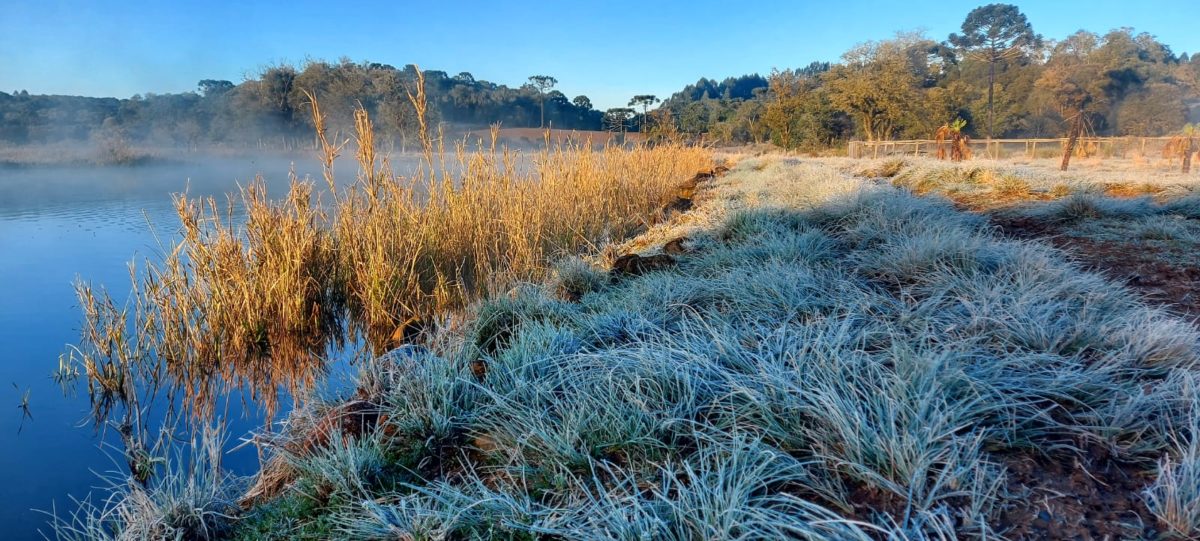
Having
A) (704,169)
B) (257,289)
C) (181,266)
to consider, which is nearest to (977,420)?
(257,289)

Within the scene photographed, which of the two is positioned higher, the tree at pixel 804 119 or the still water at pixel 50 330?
the tree at pixel 804 119

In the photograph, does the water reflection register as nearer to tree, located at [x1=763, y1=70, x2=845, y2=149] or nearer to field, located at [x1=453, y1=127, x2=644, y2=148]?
field, located at [x1=453, y1=127, x2=644, y2=148]

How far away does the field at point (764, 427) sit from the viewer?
1.37m

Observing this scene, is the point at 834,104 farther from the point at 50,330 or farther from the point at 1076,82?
the point at 50,330

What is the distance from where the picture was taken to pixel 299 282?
3.82 metres

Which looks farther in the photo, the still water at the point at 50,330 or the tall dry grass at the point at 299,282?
the tall dry grass at the point at 299,282

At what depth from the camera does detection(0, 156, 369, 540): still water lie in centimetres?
243

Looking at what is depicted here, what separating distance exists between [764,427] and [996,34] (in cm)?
7076

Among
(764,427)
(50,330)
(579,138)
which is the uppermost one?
(579,138)

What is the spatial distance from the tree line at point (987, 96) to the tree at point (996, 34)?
12.8 inches

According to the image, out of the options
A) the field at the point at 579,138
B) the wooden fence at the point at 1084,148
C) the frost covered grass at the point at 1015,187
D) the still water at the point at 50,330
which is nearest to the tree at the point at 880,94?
the wooden fence at the point at 1084,148

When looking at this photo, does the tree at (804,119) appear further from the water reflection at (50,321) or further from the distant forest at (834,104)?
the water reflection at (50,321)

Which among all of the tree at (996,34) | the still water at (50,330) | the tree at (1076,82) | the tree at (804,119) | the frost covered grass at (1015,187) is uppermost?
the tree at (996,34)

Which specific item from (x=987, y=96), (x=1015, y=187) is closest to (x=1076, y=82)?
(x=987, y=96)
